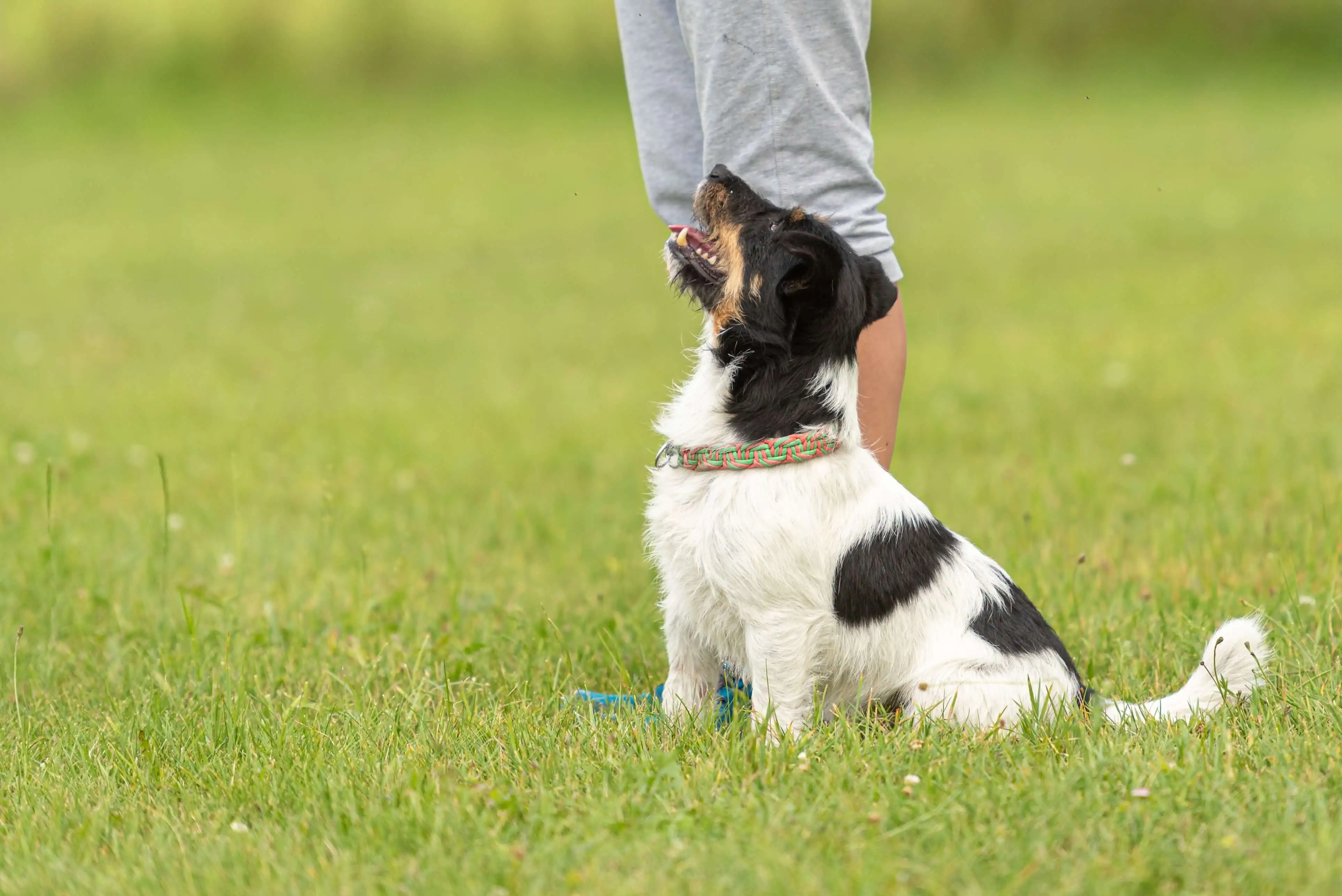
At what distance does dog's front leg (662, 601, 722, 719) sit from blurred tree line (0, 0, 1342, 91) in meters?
21.3

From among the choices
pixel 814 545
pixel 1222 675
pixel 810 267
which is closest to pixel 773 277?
pixel 810 267

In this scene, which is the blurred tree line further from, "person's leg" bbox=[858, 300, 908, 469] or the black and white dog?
the black and white dog

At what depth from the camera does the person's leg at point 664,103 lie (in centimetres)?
371

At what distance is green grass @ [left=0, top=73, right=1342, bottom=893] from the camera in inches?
101

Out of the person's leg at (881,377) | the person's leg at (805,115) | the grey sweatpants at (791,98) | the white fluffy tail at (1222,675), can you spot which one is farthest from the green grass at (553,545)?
the grey sweatpants at (791,98)

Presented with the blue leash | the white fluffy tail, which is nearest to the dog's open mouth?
the blue leash

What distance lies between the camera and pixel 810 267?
3.13 m

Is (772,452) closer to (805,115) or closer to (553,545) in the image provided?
(805,115)

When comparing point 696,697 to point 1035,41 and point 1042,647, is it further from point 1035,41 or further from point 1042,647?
point 1035,41

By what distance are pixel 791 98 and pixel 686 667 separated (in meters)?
1.42

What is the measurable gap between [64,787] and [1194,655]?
2.81m

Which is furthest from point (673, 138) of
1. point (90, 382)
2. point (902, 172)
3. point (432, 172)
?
point (432, 172)

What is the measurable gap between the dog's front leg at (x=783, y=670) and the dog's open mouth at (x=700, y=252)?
0.84m

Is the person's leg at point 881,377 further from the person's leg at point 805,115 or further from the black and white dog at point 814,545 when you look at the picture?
the black and white dog at point 814,545
